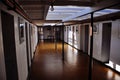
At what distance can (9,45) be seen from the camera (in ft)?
6.70

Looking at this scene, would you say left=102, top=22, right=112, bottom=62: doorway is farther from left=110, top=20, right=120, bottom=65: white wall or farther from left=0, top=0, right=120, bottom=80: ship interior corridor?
left=110, top=20, right=120, bottom=65: white wall

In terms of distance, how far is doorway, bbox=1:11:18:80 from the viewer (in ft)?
6.63

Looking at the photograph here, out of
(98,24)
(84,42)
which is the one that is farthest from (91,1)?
(84,42)

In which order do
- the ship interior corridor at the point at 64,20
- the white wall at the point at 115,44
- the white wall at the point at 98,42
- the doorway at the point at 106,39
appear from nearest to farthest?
the ship interior corridor at the point at 64,20
the white wall at the point at 115,44
the doorway at the point at 106,39
the white wall at the point at 98,42

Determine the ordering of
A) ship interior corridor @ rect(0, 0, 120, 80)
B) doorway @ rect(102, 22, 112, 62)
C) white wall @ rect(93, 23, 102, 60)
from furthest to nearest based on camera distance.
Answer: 1. white wall @ rect(93, 23, 102, 60)
2. doorway @ rect(102, 22, 112, 62)
3. ship interior corridor @ rect(0, 0, 120, 80)

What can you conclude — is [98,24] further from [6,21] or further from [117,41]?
[6,21]

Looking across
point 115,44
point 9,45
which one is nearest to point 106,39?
point 115,44

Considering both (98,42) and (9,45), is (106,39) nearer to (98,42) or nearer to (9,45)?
(98,42)

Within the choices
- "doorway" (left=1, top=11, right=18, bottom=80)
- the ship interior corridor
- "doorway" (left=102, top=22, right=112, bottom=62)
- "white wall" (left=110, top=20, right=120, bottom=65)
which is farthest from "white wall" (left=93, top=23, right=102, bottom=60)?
"doorway" (left=1, top=11, right=18, bottom=80)

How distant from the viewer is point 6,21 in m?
2.02

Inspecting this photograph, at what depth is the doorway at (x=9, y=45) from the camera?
6.63 feet

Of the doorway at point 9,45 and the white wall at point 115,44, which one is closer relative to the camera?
the doorway at point 9,45

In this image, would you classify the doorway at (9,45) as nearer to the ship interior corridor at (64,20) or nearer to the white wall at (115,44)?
the ship interior corridor at (64,20)

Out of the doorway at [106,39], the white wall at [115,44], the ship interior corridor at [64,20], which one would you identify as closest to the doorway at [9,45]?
the ship interior corridor at [64,20]
